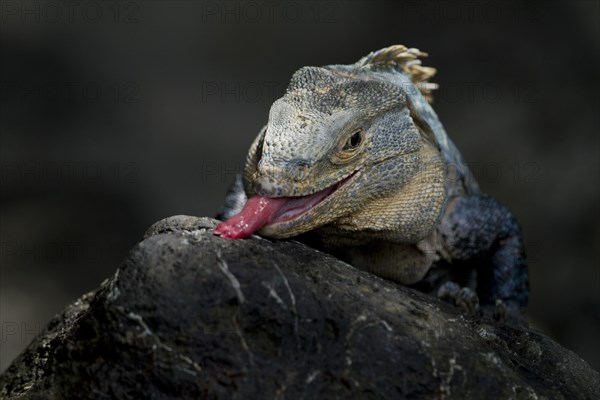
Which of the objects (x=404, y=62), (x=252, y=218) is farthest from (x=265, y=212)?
(x=404, y=62)

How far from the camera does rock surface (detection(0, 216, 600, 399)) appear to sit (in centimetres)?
338

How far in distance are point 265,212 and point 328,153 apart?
0.47 metres

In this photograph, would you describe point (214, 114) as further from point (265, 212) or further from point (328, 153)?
point (265, 212)

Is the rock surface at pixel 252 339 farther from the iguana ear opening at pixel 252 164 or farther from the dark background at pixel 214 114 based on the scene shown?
the dark background at pixel 214 114

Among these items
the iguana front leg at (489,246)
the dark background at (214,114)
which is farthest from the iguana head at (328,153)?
the dark background at (214,114)

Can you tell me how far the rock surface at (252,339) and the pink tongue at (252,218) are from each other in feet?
0.19

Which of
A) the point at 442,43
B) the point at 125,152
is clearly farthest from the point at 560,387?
the point at 125,152

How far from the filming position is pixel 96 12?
11094 mm

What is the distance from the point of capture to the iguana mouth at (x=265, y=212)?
3.77 meters

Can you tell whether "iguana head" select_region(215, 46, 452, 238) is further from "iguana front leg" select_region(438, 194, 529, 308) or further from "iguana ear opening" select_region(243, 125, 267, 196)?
"iguana front leg" select_region(438, 194, 529, 308)

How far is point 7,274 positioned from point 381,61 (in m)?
6.43

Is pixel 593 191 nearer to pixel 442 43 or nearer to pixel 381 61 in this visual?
pixel 442 43

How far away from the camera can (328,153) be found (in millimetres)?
4113

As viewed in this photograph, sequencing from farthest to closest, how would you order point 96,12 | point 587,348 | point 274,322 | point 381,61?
point 96,12 → point 587,348 → point 381,61 → point 274,322
